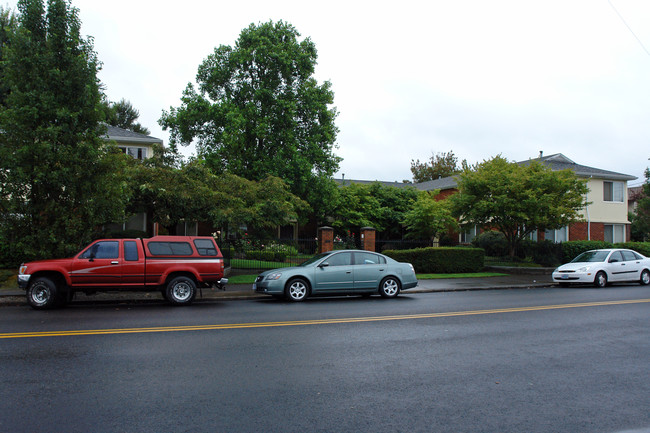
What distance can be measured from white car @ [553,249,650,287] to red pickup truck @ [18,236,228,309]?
1316 cm

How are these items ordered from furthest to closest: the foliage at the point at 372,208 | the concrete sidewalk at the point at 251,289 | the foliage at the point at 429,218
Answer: the foliage at the point at 372,208
the foliage at the point at 429,218
the concrete sidewalk at the point at 251,289

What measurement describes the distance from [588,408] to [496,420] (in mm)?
1115

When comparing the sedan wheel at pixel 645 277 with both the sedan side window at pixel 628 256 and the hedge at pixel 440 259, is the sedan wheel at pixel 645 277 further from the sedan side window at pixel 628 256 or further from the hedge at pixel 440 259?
the hedge at pixel 440 259

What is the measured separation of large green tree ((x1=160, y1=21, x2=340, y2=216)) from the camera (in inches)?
1135

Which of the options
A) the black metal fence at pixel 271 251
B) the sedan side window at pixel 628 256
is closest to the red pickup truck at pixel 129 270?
the black metal fence at pixel 271 251

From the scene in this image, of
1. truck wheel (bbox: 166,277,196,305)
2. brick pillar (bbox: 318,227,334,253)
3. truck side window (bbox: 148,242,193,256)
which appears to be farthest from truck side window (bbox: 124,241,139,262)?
brick pillar (bbox: 318,227,334,253)

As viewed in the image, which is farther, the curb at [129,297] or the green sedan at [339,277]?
the green sedan at [339,277]

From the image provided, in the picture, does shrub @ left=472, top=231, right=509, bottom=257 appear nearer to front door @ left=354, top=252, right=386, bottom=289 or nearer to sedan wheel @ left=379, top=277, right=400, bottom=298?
sedan wheel @ left=379, top=277, right=400, bottom=298

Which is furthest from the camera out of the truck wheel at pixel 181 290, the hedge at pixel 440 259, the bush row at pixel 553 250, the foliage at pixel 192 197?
the bush row at pixel 553 250

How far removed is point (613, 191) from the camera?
32781 mm

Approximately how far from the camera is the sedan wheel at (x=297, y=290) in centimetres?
1345

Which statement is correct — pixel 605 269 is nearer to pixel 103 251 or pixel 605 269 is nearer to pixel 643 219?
pixel 103 251

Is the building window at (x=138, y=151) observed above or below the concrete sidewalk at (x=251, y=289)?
above

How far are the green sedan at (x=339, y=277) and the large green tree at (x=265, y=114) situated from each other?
48.5 feet
